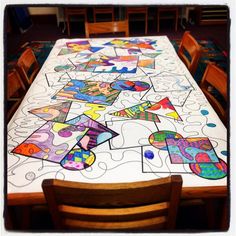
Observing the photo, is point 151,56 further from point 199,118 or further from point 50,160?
point 50,160

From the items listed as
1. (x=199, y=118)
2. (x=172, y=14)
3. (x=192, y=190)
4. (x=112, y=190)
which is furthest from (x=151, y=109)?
(x=172, y=14)

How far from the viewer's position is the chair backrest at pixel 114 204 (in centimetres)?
50

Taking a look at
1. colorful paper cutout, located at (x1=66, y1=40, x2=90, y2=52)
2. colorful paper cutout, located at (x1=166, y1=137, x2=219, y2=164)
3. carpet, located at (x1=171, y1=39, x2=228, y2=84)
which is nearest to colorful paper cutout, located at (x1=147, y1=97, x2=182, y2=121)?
colorful paper cutout, located at (x1=166, y1=137, x2=219, y2=164)

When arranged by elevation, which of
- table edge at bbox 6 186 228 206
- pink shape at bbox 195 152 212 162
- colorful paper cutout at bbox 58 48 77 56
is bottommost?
table edge at bbox 6 186 228 206

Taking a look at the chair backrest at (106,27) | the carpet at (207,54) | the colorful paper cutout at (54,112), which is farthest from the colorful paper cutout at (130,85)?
the carpet at (207,54)

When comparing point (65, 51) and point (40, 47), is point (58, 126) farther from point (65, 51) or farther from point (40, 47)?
point (40, 47)


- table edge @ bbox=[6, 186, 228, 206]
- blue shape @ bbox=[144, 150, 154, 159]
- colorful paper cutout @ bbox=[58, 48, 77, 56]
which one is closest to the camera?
table edge @ bbox=[6, 186, 228, 206]

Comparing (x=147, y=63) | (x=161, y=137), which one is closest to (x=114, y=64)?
(x=147, y=63)

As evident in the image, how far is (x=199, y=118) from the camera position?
865 millimetres

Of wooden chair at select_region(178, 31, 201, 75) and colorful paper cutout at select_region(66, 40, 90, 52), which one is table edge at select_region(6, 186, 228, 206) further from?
colorful paper cutout at select_region(66, 40, 90, 52)

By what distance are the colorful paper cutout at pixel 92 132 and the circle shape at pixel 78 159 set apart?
2 centimetres

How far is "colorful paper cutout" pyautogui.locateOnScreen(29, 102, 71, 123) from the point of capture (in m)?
0.89

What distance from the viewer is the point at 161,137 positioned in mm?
785

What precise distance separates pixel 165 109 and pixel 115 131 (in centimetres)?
23
